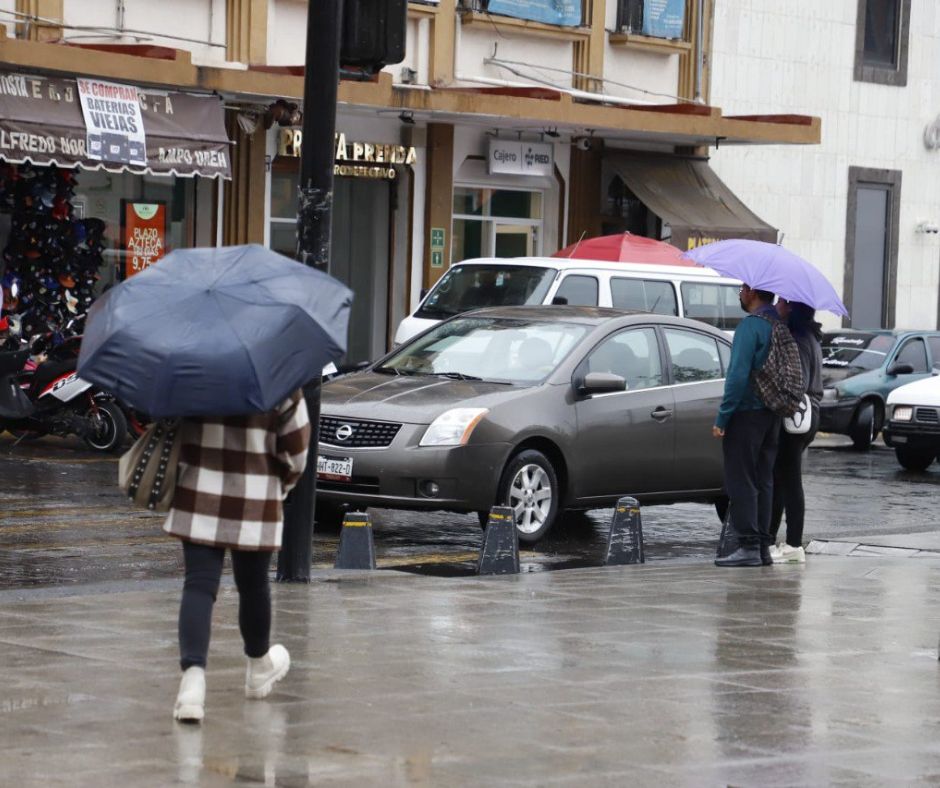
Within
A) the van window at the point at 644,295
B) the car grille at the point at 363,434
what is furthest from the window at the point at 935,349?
the car grille at the point at 363,434

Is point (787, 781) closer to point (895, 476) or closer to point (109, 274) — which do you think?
point (895, 476)

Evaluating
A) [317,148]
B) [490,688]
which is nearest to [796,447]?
[317,148]

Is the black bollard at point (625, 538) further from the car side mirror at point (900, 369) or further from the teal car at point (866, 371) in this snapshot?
the car side mirror at point (900, 369)

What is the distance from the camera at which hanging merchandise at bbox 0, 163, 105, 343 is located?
21.4 meters

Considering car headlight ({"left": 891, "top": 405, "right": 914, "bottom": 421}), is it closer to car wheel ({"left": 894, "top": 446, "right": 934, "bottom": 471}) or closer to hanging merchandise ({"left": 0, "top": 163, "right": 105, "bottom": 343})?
car wheel ({"left": 894, "top": 446, "right": 934, "bottom": 471})

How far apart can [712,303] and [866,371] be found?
4011 millimetres

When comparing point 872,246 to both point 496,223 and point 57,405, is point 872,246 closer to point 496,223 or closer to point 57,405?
point 496,223

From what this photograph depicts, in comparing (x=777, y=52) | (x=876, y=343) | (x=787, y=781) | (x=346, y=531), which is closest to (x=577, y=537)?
(x=346, y=531)

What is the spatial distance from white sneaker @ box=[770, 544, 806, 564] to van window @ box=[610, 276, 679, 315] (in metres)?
7.43

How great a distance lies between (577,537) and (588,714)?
7166 millimetres

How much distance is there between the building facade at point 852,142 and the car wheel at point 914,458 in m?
10.2

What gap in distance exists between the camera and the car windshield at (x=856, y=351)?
2461cm

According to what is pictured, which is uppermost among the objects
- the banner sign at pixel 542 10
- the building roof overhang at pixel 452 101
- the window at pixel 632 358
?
the banner sign at pixel 542 10

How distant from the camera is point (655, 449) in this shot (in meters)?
14.1
